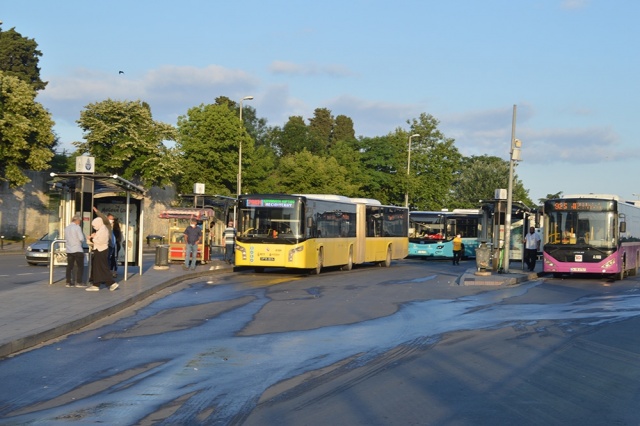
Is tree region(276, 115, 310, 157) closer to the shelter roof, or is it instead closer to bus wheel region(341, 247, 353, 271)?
bus wheel region(341, 247, 353, 271)

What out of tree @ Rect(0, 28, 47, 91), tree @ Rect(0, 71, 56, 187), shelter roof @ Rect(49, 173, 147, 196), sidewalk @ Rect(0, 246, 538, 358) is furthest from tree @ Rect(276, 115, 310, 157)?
shelter roof @ Rect(49, 173, 147, 196)

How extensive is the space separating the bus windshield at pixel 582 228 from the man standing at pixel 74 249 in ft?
58.8

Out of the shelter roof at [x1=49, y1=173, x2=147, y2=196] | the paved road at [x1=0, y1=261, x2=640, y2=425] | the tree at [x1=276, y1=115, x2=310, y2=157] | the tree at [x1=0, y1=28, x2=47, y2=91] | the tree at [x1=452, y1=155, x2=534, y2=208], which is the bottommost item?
the paved road at [x1=0, y1=261, x2=640, y2=425]

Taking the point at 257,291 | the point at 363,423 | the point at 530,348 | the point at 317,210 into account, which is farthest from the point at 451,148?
the point at 363,423

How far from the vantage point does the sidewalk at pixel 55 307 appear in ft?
41.0

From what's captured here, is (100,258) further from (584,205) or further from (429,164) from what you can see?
(429,164)

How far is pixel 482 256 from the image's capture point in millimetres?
30938

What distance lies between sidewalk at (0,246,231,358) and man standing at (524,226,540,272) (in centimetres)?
1699

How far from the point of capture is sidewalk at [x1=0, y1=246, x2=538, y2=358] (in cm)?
1255

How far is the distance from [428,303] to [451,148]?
6503 cm

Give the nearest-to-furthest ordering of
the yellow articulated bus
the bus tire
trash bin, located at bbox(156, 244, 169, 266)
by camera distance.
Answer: trash bin, located at bbox(156, 244, 169, 266) < the yellow articulated bus < the bus tire

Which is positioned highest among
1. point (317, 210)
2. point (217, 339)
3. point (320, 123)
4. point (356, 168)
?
point (320, 123)

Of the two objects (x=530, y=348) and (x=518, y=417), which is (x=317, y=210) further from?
(x=518, y=417)

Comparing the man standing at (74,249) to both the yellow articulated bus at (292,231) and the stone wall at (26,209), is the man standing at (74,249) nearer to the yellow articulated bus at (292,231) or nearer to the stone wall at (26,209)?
the yellow articulated bus at (292,231)
